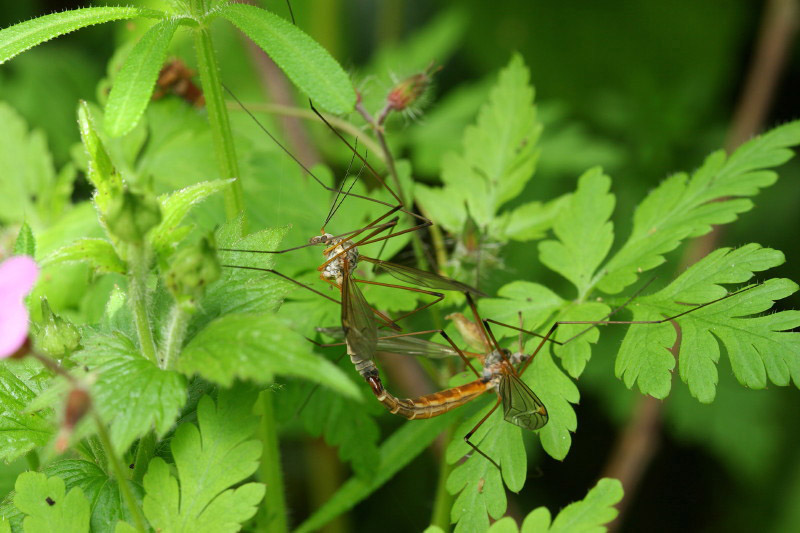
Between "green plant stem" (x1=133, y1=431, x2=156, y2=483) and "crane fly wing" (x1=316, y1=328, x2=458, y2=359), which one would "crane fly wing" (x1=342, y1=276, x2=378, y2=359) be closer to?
"crane fly wing" (x1=316, y1=328, x2=458, y2=359)

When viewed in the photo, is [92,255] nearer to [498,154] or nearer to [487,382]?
Result: [487,382]

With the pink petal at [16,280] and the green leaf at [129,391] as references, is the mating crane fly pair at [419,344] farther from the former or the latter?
the pink petal at [16,280]

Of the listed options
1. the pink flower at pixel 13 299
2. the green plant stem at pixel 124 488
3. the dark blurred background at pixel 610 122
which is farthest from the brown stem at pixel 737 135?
the pink flower at pixel 13 299

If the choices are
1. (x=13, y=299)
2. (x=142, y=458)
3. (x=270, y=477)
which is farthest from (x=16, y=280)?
(x=270, y=477)

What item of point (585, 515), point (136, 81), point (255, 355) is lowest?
point (585, 515)

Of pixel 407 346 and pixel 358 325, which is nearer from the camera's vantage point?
pixel 358 325

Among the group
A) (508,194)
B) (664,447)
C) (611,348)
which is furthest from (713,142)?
(508,194)
